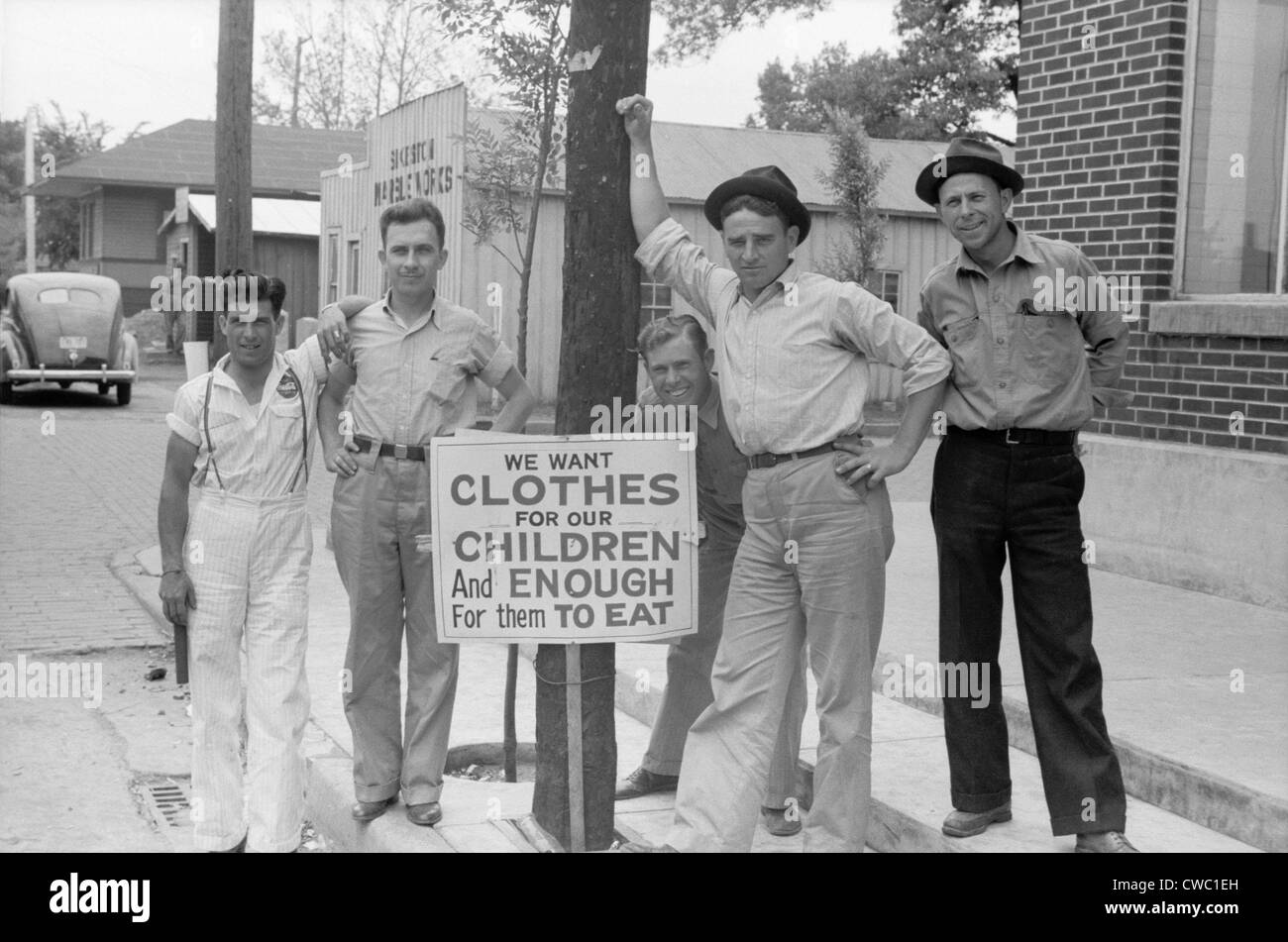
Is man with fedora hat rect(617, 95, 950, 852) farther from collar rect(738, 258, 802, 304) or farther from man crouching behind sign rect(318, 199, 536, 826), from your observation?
man crouching behind sign rect(318, 199, 536, 826)

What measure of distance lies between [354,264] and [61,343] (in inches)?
194

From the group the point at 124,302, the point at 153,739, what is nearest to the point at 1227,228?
the point at 153,739

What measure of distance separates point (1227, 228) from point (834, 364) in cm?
Answer: 445

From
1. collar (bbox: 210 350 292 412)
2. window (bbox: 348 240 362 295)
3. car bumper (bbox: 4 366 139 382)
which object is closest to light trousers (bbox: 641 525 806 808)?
collar (bbox: 210 350 292 412)

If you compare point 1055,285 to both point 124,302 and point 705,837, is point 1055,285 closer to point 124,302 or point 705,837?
point 705,837

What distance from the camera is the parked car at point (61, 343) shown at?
2436cm

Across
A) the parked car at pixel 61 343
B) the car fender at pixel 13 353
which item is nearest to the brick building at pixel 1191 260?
the parked car at pixel 61 343

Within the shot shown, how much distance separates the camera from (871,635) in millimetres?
4312

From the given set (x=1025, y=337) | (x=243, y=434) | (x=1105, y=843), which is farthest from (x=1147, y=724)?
(x=243, y=434)

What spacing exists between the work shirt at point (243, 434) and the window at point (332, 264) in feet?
72.2

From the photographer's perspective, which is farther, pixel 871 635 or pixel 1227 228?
pixel 1227 228

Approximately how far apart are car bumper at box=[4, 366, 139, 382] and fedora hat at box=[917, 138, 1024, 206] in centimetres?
2195

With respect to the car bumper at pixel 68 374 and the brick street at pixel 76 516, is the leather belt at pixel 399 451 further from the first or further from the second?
the car bumper at pixel 68 374

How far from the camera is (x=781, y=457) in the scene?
4316 mm
